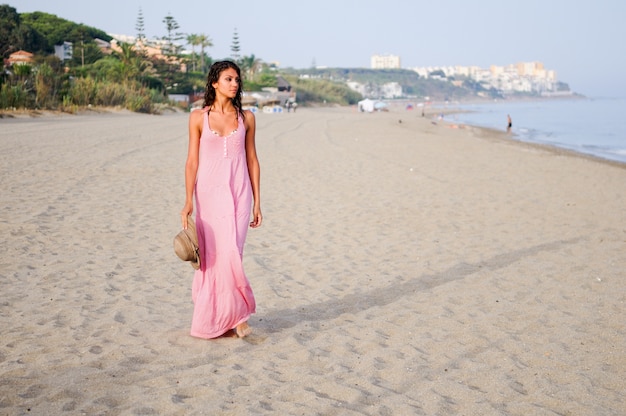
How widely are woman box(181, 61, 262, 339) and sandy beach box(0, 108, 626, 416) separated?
0.26m

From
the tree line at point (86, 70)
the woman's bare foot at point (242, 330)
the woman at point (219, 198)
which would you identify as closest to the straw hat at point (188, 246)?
the woman at point (219, 198)

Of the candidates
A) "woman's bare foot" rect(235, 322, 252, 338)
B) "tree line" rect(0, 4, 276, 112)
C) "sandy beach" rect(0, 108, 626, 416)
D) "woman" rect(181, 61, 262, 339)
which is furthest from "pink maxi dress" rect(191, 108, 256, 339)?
"tree line" rect(0, 4, 276, 112)

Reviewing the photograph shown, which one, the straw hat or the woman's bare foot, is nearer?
the straw hat

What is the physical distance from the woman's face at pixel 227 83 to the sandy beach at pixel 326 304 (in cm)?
142

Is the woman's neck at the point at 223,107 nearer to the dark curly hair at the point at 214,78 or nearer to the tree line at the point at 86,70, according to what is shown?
the dark curly hair at the point at 214,78

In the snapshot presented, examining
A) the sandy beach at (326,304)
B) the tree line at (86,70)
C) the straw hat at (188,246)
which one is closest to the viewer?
the sandy beach at (326,304)

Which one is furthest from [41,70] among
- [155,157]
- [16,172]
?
[16,172]

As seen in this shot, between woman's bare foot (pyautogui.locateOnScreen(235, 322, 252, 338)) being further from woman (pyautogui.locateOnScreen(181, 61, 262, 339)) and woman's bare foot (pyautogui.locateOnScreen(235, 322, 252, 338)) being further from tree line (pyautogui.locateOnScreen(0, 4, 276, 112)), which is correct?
tree line (pyautogui.locateOnScreen(0, 4, 276, 112))

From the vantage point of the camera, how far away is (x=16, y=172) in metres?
9.97

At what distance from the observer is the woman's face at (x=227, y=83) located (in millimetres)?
3762

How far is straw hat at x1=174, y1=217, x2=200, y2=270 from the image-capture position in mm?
3621

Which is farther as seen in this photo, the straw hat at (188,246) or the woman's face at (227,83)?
the woman's face at (227,83)

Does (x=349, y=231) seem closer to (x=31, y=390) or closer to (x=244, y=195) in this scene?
(x=244, y=195)

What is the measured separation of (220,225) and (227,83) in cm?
79
